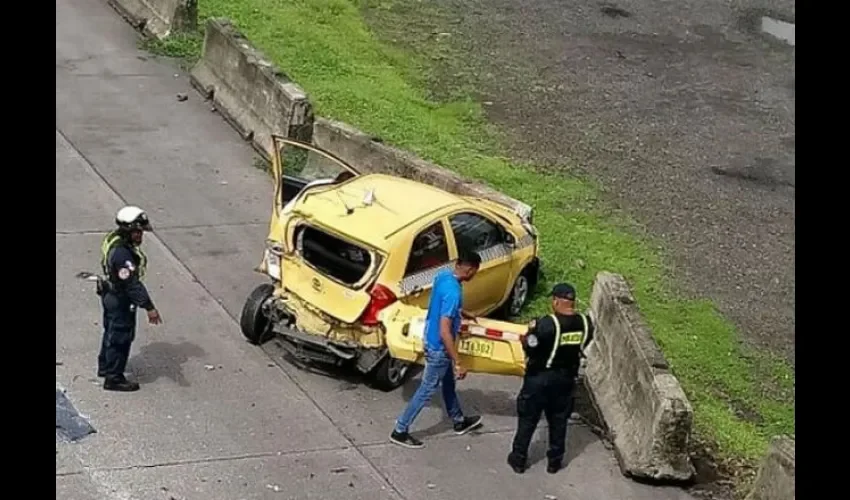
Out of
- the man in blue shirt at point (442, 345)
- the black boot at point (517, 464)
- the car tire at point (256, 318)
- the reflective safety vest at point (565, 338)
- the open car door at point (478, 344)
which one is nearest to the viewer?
→ the reflective safety vest at point (565, 338)

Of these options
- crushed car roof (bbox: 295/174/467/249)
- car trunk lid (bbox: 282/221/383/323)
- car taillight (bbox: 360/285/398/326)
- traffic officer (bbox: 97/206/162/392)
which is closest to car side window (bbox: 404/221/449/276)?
crushed car roof (bbox: 295/174/467/249)

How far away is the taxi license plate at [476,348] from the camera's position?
1137 centimetres

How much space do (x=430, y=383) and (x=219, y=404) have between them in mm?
1884

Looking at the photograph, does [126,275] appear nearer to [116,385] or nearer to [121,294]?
[121,294]

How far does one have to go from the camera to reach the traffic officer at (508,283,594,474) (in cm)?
1030

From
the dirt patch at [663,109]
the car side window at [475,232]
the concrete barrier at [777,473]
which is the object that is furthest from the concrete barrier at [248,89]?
the concrete barrier at [777,473]

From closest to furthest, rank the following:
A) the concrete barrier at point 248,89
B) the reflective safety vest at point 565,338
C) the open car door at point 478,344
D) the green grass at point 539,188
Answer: the reflective safety vest at point 565,338 → the open car door at point 478,344 → the green grass at point 539,188 → the concrete barrier at point 248,89

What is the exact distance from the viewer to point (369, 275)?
38.5 feet

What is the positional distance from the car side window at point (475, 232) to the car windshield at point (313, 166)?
1.42 m

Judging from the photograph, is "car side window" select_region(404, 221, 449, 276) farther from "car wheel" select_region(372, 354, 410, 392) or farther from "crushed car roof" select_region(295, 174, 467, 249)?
"car wheel" select_region(372, 354, 410, 392)

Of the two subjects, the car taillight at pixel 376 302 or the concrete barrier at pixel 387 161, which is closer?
the car taillight at pixel 376 302

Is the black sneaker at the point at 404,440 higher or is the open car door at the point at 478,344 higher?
the open car door at the point at 478,344

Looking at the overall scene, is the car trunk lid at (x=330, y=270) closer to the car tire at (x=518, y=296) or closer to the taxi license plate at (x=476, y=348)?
the taxi license plate at (x=476, y=348)

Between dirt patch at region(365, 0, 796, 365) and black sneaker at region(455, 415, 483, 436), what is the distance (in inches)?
155
